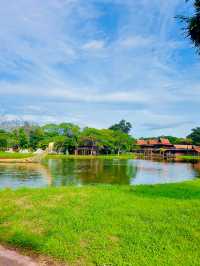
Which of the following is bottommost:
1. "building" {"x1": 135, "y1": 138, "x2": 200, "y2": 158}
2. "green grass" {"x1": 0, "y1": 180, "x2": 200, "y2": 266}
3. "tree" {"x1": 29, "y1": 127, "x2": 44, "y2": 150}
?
"green grass" {"x1": 0, "y1": 180, "x2": 200, "y2": 266}

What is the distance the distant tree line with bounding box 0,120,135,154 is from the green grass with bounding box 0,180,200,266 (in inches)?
2386

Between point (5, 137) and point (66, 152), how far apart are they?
1778 centimetres

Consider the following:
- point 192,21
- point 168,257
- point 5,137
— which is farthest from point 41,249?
point 5,137

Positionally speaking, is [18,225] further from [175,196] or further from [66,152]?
[66,152]

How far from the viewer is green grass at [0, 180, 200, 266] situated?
4.55m

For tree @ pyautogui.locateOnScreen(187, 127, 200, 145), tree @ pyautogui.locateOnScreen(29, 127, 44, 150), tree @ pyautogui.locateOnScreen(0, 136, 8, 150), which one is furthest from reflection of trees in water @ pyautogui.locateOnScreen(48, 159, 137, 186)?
tree @ pyautogui.locateOnScreen(187, 127, 200, 145)

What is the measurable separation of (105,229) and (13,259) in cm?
184

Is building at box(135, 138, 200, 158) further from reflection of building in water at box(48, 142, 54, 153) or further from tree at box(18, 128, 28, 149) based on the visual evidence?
tree at box(18, 128, 28, 149)

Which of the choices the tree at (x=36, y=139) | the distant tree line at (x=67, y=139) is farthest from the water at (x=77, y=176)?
the tree at (x=36, y=139)

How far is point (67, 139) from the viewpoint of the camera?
6938 cm

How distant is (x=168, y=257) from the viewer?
4488 mm

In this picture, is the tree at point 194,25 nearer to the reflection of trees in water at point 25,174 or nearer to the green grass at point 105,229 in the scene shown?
the green grass at point 105,229

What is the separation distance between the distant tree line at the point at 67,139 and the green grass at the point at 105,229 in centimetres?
6062

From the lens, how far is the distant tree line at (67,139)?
227 feet
